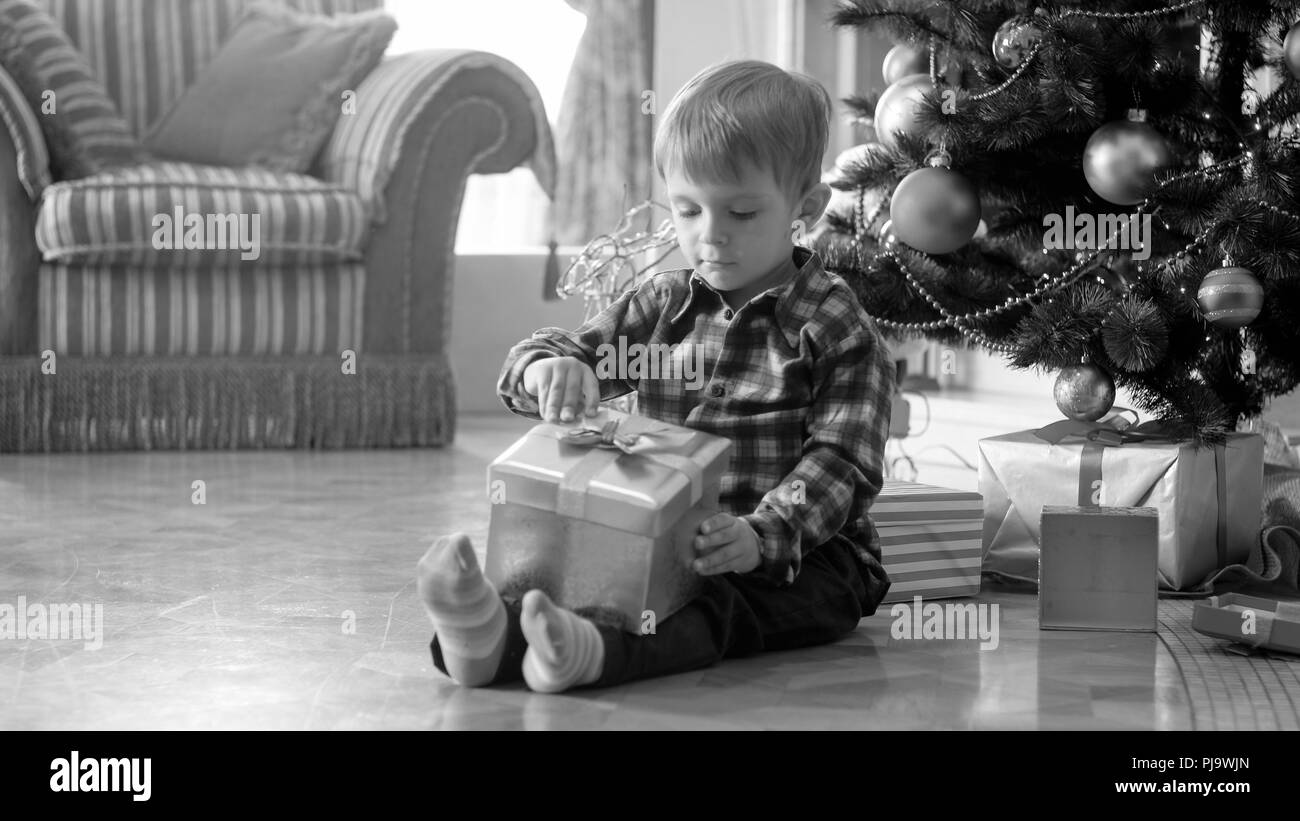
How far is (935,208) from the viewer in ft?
5.52

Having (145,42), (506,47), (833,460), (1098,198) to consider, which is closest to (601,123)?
(506,47)

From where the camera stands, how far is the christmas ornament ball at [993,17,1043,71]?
1639 millimetres

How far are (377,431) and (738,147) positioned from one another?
1622 mm

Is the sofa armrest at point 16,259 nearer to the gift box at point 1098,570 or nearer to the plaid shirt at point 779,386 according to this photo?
the plaid shirt at point 779,386

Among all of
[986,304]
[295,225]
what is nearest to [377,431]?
[295,225]

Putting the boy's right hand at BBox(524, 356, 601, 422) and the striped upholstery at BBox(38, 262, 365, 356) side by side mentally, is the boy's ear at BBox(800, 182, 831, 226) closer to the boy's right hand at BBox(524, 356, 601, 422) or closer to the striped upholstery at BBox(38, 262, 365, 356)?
the boy's right hand at BBox(524, 356, 601, 422)

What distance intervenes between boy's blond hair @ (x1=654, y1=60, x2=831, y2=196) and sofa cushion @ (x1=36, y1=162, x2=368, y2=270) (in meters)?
1.47

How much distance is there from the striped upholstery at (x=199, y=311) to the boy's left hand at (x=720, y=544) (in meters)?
1.67

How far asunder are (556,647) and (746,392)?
343 millimetres

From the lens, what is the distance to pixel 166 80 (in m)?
2.95

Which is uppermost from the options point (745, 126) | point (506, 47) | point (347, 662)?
point (506, 47)

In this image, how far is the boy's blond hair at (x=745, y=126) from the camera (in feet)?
3.93

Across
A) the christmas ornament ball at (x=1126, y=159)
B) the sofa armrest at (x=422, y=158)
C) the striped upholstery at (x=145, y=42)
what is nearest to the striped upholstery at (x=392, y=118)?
the sofa armrest at (x=422, y=158)

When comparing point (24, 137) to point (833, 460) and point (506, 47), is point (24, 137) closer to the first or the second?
point (506, 47)
